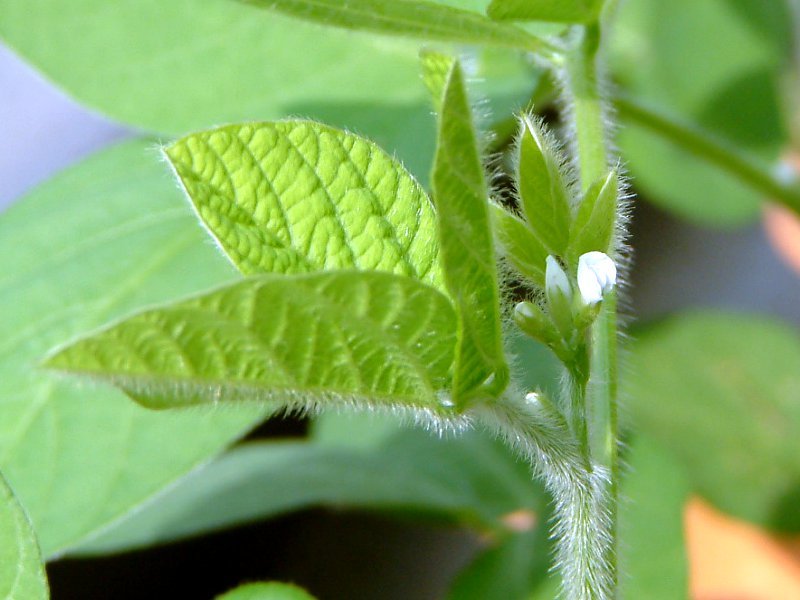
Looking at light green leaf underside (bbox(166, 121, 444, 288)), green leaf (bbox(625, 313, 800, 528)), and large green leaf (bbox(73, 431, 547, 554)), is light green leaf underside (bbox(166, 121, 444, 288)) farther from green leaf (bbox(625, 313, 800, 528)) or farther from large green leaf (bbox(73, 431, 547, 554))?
green leaf (bbox(625, 313, 800, 528))

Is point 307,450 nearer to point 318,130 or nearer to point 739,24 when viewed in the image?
point 318,130

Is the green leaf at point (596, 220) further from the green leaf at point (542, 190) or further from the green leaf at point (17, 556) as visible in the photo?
the green leaf at point (17, 556)

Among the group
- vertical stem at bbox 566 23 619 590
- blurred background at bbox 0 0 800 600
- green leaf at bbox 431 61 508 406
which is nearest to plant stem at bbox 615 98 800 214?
blurred background at bbox 0 0 800 600

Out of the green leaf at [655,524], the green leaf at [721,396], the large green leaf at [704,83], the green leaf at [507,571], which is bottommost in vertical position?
the green leaf at [721,396]

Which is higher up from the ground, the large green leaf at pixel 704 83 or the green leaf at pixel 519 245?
the green leaf at pixel 519 245

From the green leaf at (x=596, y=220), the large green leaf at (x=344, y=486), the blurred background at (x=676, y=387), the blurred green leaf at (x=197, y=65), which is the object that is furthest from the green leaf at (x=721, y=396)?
the green leaf at (x=596, y=220)

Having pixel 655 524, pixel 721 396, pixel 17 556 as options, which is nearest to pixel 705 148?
pixel 655 524
